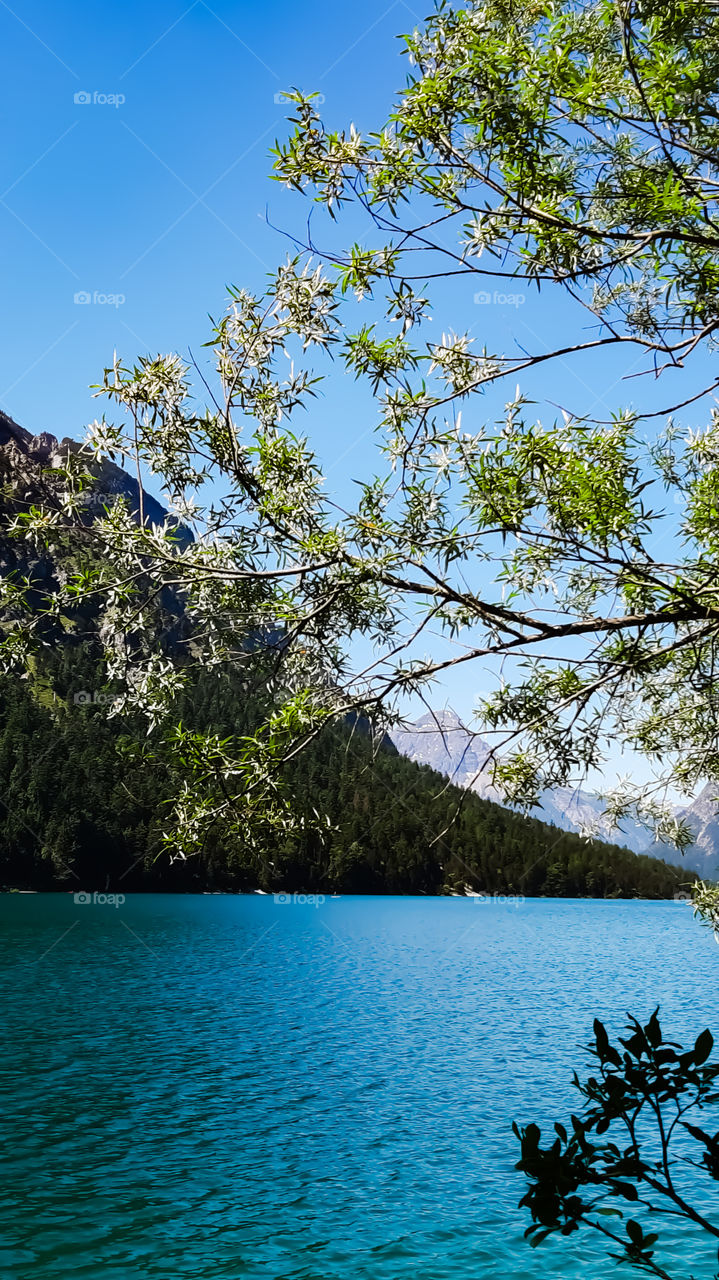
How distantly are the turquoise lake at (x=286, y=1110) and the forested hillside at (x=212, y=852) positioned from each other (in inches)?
2492

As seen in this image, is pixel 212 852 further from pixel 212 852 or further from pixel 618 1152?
pixel 618 1152

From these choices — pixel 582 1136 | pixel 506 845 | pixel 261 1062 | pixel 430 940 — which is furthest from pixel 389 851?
pixel 582 1136

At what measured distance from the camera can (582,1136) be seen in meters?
2.90

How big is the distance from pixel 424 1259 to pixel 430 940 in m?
57.2

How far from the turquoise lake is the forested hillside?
6331 cm

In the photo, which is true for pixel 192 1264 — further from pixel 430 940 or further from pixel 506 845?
pixel 506 845

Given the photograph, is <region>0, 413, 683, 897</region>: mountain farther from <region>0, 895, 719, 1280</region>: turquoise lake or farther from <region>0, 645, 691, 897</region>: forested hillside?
<region>0, 895, 719, 1280</region>: turquoise lake

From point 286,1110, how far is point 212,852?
83.5 m

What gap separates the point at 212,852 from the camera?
98438 millimetres

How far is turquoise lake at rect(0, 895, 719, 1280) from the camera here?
429 inches

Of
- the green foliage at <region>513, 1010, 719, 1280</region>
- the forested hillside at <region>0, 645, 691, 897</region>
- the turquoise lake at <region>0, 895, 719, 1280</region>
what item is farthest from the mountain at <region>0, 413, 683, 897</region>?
the green foliage at <region>513, 1010, 719, 1280</region>

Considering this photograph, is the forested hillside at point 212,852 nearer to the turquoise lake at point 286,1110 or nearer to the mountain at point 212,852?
the mountain at point 212,852

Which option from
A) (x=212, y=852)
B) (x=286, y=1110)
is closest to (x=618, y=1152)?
(x=286, y=1110)

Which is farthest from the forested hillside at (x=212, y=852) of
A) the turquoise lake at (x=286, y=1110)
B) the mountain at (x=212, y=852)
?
the turquoise lake at (x=286, y=1110)
